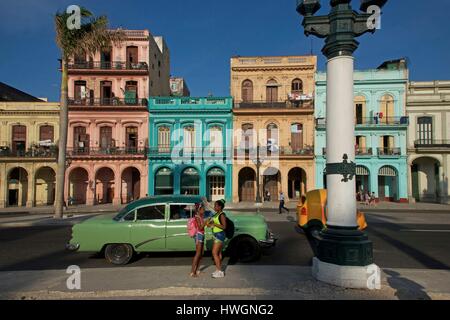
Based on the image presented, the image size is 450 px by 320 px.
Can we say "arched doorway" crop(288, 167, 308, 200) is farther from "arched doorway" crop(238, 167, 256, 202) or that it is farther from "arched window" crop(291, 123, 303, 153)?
"arched doorway" crop(238, 167, 256, 202)

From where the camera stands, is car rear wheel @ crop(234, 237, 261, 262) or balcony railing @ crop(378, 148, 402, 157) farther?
balcony railing @ crop(378, 148, 402, 157)

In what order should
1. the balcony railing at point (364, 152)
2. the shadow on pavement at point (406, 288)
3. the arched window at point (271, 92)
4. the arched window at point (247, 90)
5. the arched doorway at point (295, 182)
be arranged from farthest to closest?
the arched doorway at point (295, 182), the arched window at point (247, 90), the arched window at point (271, 92), the balcony railing at point (364, 152), the shadow on pavement at point (406, 288)

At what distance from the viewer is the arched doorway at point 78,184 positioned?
2898 centimetres

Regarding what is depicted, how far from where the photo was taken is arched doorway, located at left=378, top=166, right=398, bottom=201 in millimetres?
28438

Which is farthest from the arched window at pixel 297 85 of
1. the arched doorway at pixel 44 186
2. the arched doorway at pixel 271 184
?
the arched doorway at pixel 44 186

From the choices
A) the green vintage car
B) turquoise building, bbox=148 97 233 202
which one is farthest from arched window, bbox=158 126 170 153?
the green vintage car

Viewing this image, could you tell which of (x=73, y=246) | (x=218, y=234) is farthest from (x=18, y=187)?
(x=218, y=234)

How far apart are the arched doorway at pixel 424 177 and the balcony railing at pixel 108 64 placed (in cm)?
2931

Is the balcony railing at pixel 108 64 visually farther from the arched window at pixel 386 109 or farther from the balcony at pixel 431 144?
the balcony at pixel 431 144

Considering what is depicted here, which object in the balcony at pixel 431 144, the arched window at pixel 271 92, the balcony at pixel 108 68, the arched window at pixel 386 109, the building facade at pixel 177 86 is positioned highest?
the building facade at pixel 177 86

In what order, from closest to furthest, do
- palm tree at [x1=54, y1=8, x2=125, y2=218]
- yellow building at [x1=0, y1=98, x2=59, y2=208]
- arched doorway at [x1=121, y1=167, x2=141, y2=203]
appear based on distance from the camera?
palm tree at [x1=54, y1=8, x2=125, y2=218] < yellow building at [x1=0, y1=98, x2=59, y2=208] < arched doorway at [x1=121, y1=167, x2=141, y2=203]

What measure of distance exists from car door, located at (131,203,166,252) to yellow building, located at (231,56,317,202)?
20924mm

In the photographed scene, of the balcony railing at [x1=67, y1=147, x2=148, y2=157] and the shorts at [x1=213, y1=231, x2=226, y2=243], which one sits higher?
the balcony railing at [x1=67, y1=147, x2=148, y2=157]
